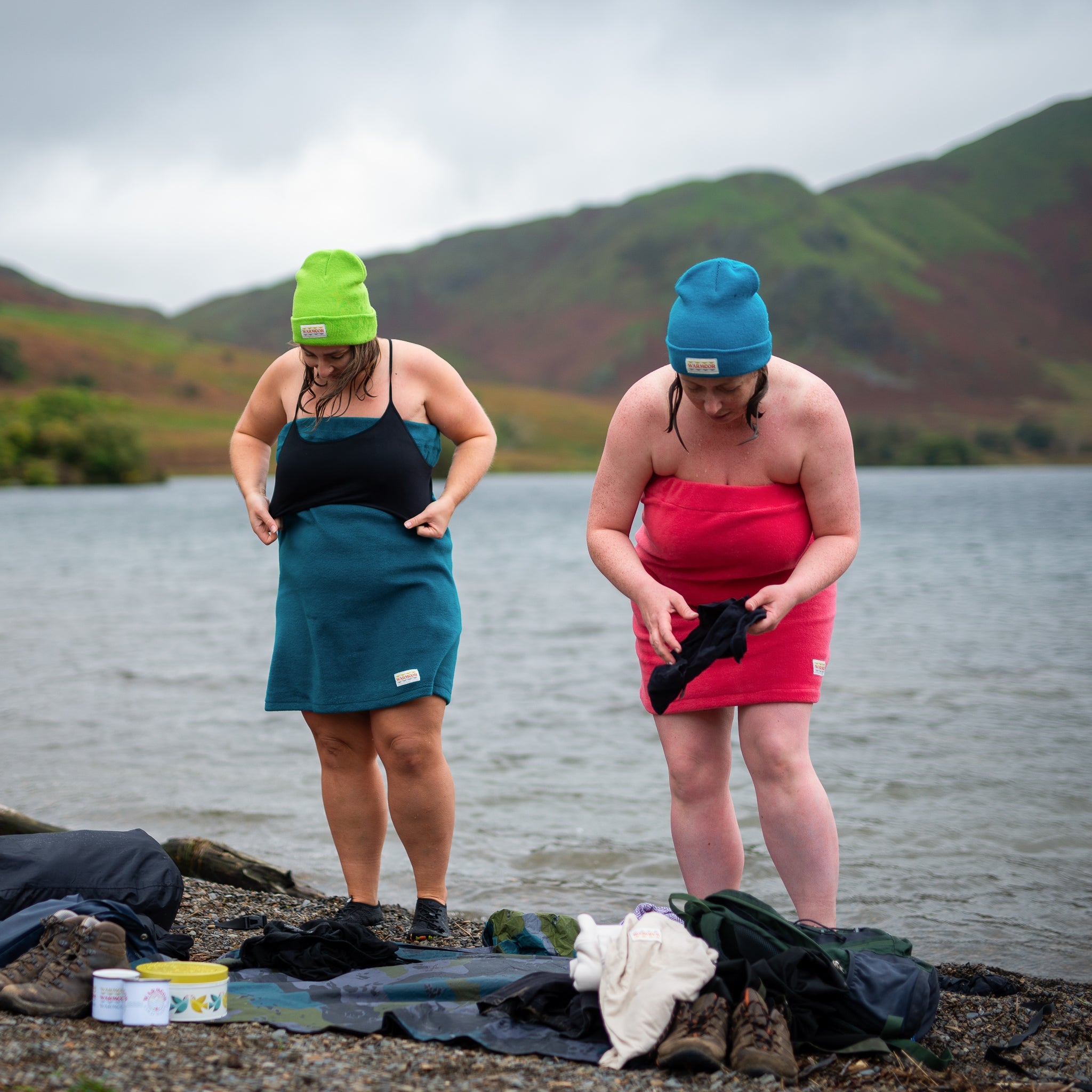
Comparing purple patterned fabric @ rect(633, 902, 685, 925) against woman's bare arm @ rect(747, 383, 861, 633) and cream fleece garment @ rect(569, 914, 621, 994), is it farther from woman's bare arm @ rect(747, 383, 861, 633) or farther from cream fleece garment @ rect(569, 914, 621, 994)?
woman's bare arm @ rect(747, 383, 861, 633)

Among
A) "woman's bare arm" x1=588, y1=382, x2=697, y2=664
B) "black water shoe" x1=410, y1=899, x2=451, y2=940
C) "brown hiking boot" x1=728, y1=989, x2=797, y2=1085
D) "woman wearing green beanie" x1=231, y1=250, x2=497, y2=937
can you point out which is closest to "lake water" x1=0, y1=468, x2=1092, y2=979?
"black water shoe" x1=410, y1=899, x2=451, y2=940

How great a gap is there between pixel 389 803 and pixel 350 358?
5.87 ft

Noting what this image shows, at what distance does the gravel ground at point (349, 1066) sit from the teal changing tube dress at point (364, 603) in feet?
4.51

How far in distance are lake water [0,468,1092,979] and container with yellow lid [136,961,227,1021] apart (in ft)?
10.2

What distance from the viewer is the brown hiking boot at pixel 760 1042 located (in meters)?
3.23

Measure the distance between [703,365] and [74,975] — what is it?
8.55 ft

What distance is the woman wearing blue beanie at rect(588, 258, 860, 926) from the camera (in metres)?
3.93

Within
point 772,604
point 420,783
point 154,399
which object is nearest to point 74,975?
point 420,783

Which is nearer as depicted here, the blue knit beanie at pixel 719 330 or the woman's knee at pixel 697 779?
the blue knit beanie at pixel 719 330

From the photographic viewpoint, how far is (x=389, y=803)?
4938mm

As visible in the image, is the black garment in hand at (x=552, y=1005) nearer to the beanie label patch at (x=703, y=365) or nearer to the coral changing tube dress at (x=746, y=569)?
the coral changing tube dress at (x=746, y=569)

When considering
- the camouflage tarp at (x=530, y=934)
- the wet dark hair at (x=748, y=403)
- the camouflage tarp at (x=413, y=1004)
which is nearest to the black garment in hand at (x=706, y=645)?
the wet dark hair at (x=748, y=403)

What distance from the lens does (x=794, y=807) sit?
3.96 meters

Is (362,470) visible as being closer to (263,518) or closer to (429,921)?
(263,518)
